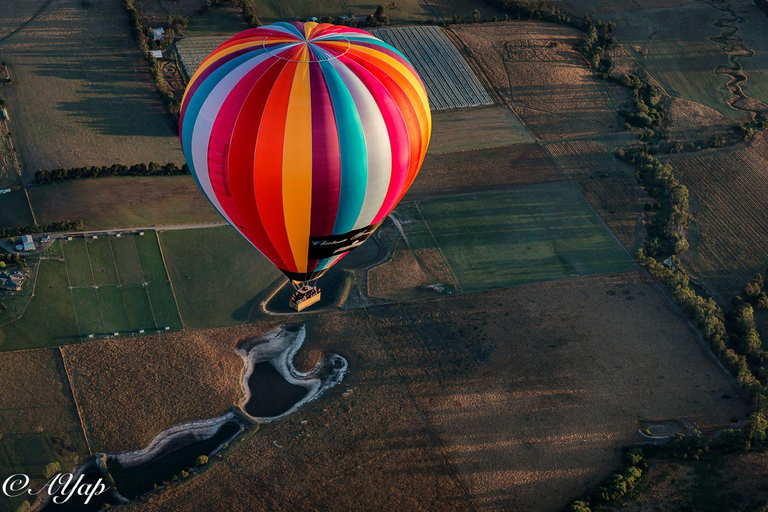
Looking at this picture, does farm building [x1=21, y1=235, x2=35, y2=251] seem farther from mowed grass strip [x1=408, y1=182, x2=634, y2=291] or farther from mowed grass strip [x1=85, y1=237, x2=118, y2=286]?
mowed grass strip [x1=408, y1=182, x2=634, y2=291]

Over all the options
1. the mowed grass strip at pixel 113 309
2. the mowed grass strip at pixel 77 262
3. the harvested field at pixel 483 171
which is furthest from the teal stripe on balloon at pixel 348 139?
the harvested field at pixel 483 171

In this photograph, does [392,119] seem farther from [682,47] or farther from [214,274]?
[682,47]

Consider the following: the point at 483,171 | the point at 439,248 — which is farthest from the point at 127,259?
the point at 483,171

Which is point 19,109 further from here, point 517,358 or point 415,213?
point 517,358

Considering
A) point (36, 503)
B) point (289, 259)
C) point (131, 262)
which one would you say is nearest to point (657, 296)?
point (289, 259)

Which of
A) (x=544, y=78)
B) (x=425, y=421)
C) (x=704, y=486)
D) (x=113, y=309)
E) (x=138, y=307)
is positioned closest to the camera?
(x=704, y=486)

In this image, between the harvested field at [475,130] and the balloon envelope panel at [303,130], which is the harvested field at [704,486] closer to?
the balloon envelope panel at [303,130]

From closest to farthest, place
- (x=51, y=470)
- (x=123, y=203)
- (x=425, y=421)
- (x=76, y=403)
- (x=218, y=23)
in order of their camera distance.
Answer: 1. (x=51, y=470)
2. (x=76, y=403)
3. (x=425, y=421)
4. (x=123, y=203)
5. (x=218, y=23)
